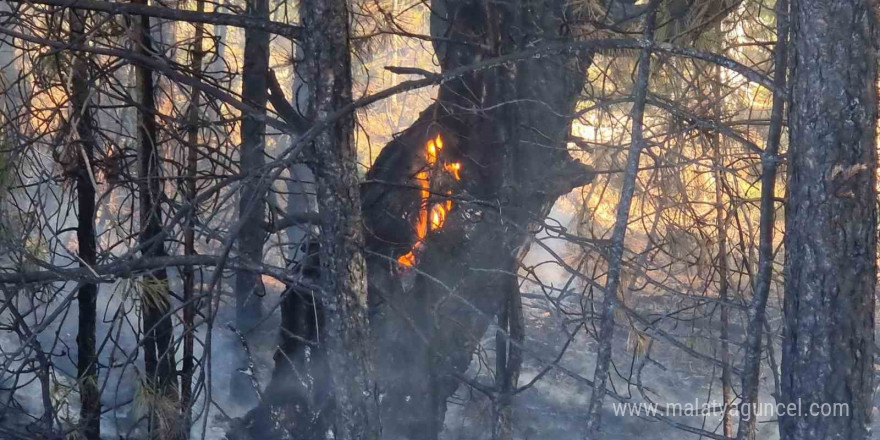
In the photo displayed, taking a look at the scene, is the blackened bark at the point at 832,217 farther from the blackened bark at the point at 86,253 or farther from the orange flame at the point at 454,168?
the blackened bark at the point at 86,253

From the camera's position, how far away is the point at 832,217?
8.98 feet

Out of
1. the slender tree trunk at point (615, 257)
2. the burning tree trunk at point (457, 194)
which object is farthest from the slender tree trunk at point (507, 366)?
the slender tree trunk at point (615, 257)

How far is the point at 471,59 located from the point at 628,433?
513 centimetres

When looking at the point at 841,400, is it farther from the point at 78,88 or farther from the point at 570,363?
the point at 570,363

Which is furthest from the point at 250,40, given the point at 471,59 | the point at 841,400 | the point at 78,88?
the point at 841,400

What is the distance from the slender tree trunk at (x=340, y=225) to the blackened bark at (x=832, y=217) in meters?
1.77

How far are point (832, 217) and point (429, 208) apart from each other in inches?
116

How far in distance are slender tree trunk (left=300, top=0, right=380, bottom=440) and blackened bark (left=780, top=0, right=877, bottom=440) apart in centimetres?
177

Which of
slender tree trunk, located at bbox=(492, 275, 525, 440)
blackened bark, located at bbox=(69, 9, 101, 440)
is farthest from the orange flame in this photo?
blackened bark, located at bbox=(69, 9, 101, 440)

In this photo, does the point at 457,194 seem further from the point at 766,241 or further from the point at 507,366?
the point at 766,241

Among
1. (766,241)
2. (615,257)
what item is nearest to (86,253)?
(615,257)

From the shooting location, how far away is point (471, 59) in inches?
207

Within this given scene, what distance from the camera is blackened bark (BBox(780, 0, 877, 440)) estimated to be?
267cm

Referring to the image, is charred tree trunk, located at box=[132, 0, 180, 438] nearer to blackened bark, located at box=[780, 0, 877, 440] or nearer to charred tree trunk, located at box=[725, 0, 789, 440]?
charred tree trunk, located at box=[725, 0, 789, 440]
